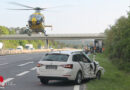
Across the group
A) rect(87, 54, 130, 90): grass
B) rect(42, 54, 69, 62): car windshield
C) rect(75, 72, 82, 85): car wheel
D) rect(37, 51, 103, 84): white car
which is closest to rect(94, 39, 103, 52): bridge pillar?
rect(87, 54, 130, 90): grass

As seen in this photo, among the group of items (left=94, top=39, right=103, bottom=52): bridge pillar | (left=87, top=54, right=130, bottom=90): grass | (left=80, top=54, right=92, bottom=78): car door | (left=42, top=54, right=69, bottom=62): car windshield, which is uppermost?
(left=42, top=54, right=69, bottom=62): car windshield

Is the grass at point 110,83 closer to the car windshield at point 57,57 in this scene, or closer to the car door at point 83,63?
the car door at point 83,63

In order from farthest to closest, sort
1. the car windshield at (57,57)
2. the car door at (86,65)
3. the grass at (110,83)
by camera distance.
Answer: the car door at (86,65) < the car windshield at (57,57) < the grass at (110,83)

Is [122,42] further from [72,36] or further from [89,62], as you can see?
[72,36]

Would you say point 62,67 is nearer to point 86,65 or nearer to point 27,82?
point 86,65

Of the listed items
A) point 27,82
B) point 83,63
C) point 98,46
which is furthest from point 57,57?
point 98,46

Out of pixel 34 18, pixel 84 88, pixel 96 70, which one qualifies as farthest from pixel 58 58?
pixel 34 18

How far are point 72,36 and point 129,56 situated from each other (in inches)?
2676

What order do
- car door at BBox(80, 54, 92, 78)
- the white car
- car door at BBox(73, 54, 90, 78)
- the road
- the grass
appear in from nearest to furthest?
the road, the grass, the white car, car door at BBox(73, 54, 90, 78), car door at BBox(80, 54, 92, 78)

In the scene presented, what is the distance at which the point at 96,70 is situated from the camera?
15484 millimetres

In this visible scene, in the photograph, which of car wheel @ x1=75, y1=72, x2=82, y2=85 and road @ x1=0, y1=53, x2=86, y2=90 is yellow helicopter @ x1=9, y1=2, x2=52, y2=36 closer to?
road @ x1=0, y1=53, x2=86, y2=90

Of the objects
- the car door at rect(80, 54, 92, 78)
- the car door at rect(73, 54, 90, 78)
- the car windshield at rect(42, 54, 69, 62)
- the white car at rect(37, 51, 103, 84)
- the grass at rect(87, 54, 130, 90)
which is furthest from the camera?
the car door at rect(80, 54, 92, 78)

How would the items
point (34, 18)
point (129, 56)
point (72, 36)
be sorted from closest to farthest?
point (129, 56)
point (34, 18)
point (72, 36)

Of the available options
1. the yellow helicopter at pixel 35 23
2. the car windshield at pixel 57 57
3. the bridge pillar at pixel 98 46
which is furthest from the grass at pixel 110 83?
the bridge pillar at pixel 98 46
